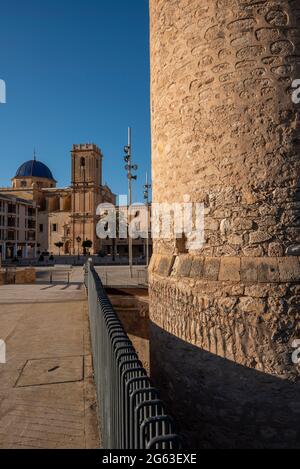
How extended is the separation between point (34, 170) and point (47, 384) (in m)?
74.8

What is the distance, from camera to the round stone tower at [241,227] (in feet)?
14.1

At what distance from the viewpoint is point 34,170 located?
7331cm

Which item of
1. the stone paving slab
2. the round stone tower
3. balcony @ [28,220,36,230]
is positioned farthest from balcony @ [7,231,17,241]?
the round stone tower

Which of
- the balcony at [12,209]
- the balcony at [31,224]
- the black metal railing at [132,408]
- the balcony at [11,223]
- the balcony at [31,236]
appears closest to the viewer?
the black metal railing at [132,408]

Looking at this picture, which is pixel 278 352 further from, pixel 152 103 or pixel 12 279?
pixel 12 279

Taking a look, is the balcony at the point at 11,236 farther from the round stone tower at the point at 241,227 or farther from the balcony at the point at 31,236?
the round stone tower at the point at 241,227

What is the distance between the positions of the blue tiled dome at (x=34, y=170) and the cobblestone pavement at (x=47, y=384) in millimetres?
69884

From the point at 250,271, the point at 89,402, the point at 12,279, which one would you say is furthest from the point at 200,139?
the point at 12,279

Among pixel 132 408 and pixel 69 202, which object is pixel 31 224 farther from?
pixel 132 408

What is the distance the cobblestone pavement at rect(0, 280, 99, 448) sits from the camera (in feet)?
10.3

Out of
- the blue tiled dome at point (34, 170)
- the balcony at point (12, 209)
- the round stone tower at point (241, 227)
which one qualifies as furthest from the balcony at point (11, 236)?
the round stone tower at point (241, 227)

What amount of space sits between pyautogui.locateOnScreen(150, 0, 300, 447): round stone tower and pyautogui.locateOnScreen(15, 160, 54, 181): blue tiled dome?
240ft

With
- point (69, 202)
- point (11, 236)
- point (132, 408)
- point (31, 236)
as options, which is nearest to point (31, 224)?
point (31, 236)

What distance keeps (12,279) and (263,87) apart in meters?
16.8
